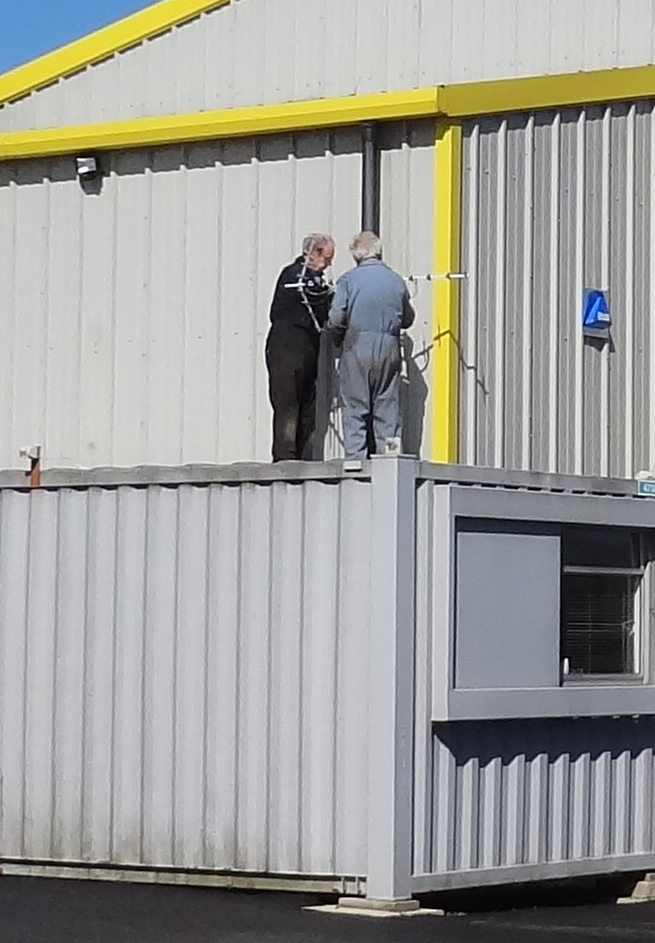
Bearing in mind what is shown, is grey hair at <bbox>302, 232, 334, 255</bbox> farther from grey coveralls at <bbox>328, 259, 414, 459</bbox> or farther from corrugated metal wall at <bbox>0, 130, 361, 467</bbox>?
corrugated metal wall at <bbox>0, 130, 361, 467</bbox>

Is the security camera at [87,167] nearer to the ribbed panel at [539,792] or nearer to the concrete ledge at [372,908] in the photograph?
the ribbed panel at [539,792]

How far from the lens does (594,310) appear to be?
603 inches

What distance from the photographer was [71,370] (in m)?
16.1

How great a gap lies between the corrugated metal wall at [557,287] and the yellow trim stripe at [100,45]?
3024mm

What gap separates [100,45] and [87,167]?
131cm

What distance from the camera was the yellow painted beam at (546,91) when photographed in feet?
48.3

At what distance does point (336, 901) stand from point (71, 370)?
16.5 feet

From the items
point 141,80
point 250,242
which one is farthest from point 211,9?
point 250,242

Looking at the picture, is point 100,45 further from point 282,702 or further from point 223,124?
point 282,702

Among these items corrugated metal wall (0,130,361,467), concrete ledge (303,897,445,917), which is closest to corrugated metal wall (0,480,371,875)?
concrete ledge (303,897,445,917)

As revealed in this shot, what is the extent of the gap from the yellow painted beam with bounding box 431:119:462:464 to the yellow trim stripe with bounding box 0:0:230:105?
287 centimetres

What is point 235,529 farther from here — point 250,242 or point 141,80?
point 141,80

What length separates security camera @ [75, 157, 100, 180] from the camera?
A: 1617 centimetres

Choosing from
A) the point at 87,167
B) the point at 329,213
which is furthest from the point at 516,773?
the point at 87,167
